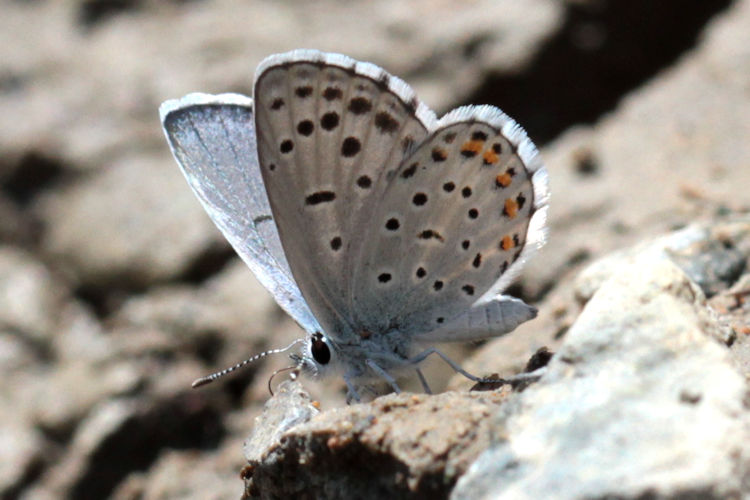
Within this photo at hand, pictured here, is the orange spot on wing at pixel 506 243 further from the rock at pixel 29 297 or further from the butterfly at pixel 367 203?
the rock at pixel 29 297

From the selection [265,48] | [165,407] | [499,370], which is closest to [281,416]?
[499,370]

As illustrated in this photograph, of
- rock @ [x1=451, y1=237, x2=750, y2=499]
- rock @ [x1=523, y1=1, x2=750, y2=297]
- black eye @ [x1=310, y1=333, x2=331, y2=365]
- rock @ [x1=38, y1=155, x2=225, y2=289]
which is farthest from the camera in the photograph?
rock @ [x1=38, y1=155, x2=225, y2=289]

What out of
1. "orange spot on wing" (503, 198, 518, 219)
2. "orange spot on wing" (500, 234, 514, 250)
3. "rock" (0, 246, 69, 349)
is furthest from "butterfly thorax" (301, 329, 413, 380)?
"rock" (0, 246, 69, 349)

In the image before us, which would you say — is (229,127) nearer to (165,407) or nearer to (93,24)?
(165,407)

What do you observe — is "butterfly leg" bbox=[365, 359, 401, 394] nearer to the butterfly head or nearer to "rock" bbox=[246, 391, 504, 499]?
the butterfly head

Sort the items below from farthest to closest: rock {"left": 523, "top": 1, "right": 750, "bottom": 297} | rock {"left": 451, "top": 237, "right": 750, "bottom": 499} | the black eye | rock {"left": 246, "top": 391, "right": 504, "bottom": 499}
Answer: rock {"left": 523, "top": 1, "right": 750, "bottom": 297} < the black eye < rock {"left": 246, "top": 391, "right": 504, "bottom": 499} < rock {"left": 451, "top": 237, "right": 750, "bottom": 499}

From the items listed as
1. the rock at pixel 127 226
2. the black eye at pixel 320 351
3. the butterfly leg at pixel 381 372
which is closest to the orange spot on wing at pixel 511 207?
the butterfly leg at pixel 381 372

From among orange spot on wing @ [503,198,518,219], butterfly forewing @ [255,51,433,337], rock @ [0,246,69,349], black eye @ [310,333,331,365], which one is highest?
rock @ [0,246,69,349]
